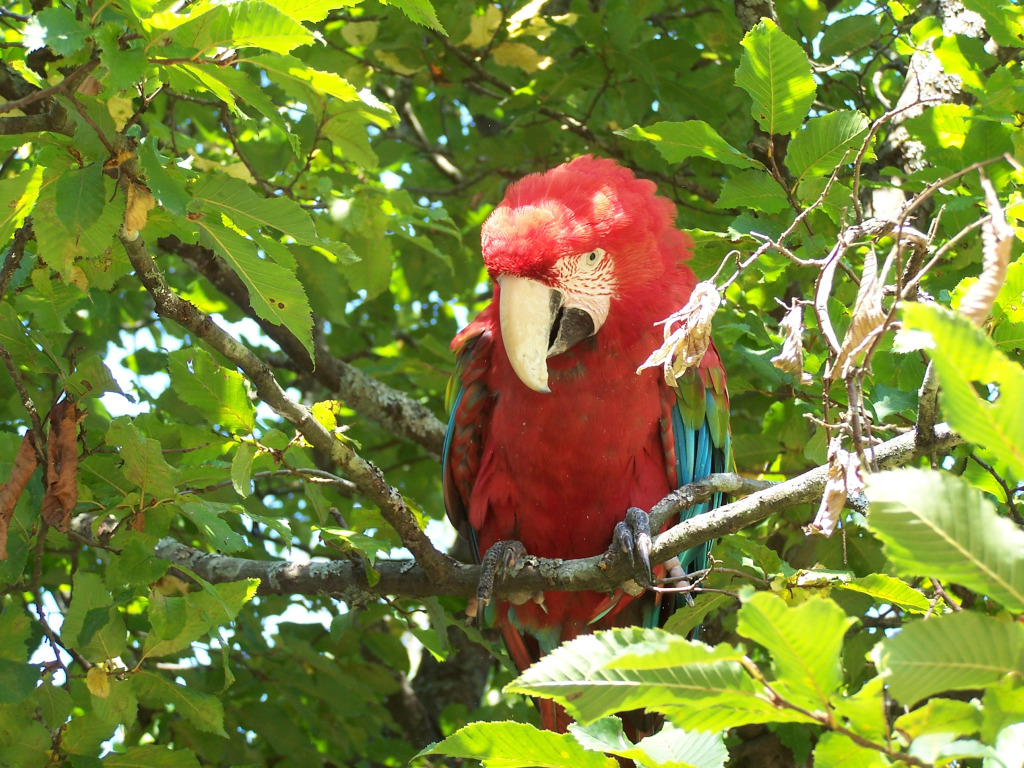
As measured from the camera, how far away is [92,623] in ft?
7.18

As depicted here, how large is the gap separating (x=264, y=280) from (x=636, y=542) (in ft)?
4.06

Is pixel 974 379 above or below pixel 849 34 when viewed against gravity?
below

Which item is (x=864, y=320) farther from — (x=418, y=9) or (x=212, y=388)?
(x=212, y=388)

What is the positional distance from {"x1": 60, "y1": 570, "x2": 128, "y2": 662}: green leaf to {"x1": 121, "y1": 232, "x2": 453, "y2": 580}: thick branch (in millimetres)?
617

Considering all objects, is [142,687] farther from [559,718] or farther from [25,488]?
[559,718]

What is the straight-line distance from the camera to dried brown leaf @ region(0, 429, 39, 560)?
2311 millimetres

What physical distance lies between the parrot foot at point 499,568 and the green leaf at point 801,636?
4.80ft

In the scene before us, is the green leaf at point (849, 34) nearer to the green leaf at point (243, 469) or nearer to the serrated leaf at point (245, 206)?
the serrated leaf at point (245, 206)

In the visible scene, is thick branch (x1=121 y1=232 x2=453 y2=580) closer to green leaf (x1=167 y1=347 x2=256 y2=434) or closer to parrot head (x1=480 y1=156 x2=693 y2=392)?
green leaf (x1=167 y1=347 x2=256 y2=434)

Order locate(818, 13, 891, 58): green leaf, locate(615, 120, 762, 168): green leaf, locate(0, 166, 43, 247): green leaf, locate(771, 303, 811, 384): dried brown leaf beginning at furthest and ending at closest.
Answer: locate(818, 13, 891, 58): green leaf, locate(615, 120, 762, 168): green leaf, locate(0, 166, 43, 247): green leaf, locate(771, 303, 811, 384): dried brown leaf

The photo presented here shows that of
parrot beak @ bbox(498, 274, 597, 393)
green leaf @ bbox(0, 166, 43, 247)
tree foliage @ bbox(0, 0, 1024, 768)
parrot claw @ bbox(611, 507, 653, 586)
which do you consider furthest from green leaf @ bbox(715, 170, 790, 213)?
green leaf @ bbox(0, 166, 43, 247)

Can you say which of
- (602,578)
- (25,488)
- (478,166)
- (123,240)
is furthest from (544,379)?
(478,166)

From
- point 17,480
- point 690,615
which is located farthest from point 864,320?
point 17,480

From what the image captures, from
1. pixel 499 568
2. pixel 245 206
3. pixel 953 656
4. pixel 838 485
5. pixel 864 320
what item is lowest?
pixel 499 568
